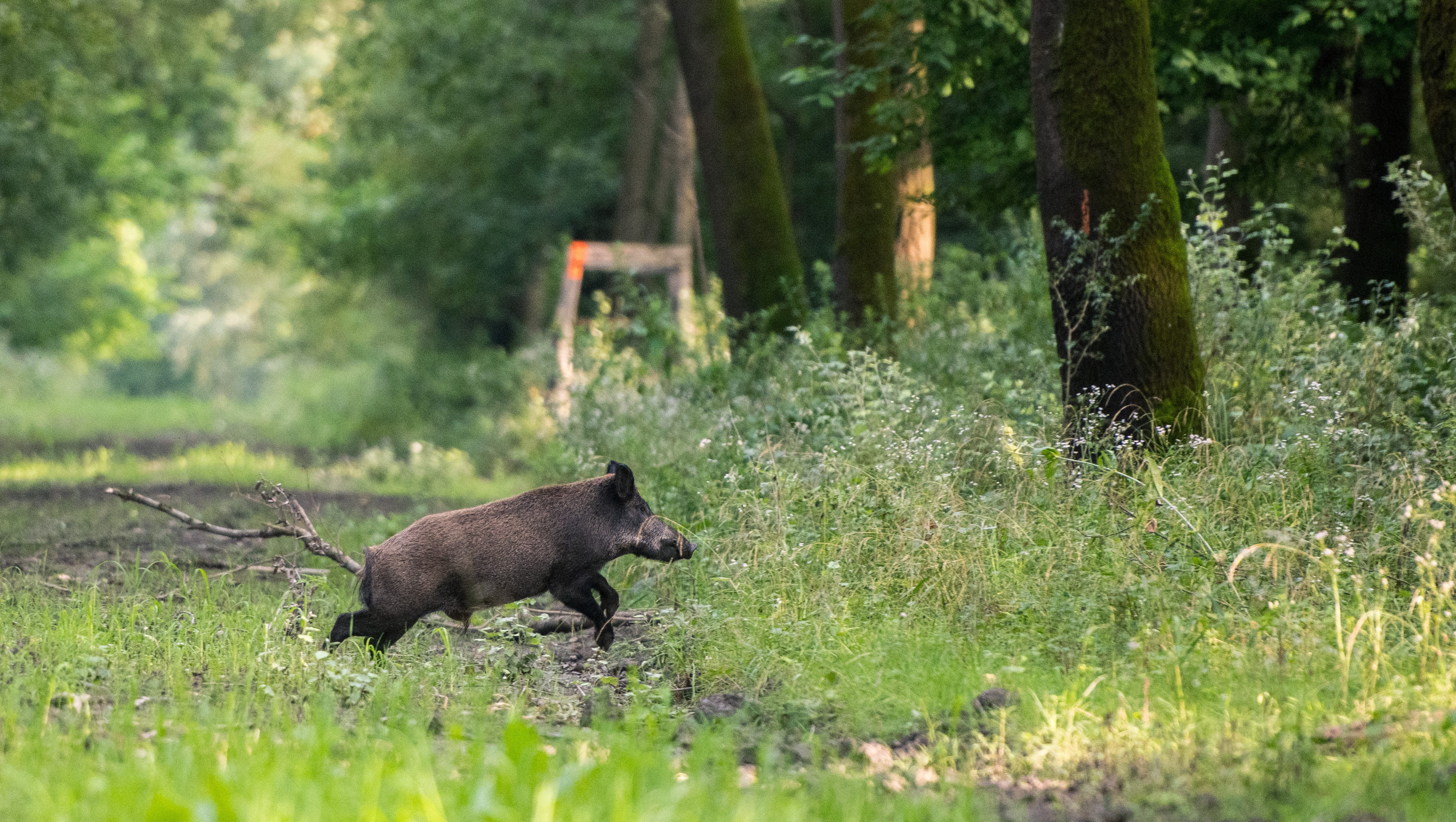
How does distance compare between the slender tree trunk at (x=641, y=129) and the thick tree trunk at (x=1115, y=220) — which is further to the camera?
the slender tree trunk at (x=641, y=129)

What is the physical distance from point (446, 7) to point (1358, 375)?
20658 millimetres

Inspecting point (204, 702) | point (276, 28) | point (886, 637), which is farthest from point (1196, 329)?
point (276, 28)

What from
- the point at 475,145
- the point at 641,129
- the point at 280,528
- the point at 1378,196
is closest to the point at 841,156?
the point at 1378,196

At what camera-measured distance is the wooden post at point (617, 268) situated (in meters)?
19.9

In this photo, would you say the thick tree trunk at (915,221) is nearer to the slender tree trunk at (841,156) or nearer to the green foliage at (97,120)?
the slender tree trunk at (841,156)

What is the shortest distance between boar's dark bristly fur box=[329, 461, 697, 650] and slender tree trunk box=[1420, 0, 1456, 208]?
4863 millimetres

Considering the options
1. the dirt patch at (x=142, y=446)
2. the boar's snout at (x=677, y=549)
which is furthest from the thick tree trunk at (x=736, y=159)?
the dirt patch at (x=142, y=446)

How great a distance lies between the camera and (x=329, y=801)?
3.94 metres

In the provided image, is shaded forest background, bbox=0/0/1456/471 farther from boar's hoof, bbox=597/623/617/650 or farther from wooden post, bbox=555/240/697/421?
boar's hoof, bbox=597/623/617/650

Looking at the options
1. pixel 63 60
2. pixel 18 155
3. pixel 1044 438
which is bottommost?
pixel 1044 438

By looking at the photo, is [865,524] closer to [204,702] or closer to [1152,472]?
[1152,472]

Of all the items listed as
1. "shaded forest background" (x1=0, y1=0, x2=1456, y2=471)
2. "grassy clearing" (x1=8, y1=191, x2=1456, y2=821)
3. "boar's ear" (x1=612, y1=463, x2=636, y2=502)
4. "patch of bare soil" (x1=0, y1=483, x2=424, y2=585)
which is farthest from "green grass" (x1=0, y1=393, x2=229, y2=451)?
"boar's ear" (x1=612, y1=463, x2=636, y2=502)

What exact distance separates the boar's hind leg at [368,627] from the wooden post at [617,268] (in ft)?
38.5

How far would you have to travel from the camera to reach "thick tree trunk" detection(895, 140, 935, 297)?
14859 mm
